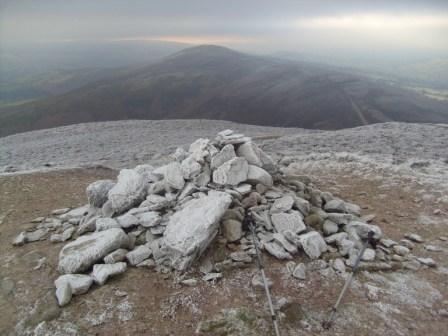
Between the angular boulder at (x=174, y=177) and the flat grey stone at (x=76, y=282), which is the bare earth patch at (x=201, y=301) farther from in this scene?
the angular boulder at (x=174, y=177)

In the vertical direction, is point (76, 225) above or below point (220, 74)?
above

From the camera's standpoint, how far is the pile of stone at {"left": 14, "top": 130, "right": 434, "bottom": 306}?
8680 millimetres

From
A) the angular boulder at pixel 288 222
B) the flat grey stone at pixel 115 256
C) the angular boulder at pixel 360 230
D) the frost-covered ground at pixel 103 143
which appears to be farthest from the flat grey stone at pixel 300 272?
the frost-covered ground at pixel 103 143

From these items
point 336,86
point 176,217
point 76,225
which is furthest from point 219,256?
point 336,86

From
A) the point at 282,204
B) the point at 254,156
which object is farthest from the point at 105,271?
the point at 254,156

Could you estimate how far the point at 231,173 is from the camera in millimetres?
11125

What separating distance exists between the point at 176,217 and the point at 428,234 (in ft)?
30.7

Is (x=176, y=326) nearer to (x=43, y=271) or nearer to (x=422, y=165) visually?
(x=43, y=271)

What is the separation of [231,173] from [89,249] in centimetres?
524

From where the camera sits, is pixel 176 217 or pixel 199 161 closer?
pixel 176 217

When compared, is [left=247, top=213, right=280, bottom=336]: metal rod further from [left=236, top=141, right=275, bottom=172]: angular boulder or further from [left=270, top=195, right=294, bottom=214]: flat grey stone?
[left=236, top=141, right=275, bottom=172]: angular boulder

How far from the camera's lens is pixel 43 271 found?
8852 mm

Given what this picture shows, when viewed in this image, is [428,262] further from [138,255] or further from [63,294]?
[63,294]

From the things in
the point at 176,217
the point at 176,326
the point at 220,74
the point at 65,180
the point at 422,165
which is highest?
the point at 176,217
